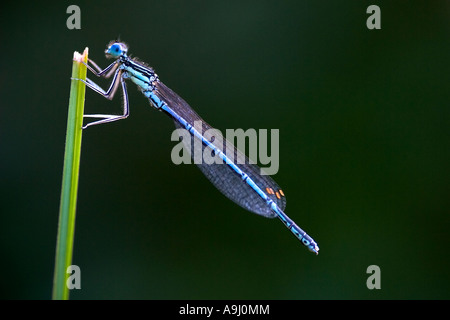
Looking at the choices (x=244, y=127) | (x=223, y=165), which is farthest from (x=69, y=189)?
(x=244, y=127)

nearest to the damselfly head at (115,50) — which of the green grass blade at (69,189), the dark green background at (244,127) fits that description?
the green grass blade at (69,189)

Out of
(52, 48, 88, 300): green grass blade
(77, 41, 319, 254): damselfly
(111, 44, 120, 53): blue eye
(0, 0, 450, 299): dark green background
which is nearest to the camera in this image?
(52, 48, 88, 300): green grass blade

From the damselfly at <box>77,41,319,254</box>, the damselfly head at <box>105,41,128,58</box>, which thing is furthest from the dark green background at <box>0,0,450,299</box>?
the damselfly head at <box>105,41,128,58</box>

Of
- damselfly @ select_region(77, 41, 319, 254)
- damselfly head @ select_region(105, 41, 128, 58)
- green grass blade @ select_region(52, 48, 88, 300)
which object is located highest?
damselfly head @ select_region(105, 41, 128, 58)

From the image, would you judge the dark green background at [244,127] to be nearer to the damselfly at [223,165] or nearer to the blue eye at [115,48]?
the damselfly at [223,165]

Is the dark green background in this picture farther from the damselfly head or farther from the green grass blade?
the green grass blade

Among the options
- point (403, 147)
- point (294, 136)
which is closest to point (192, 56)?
point (294, 136)
